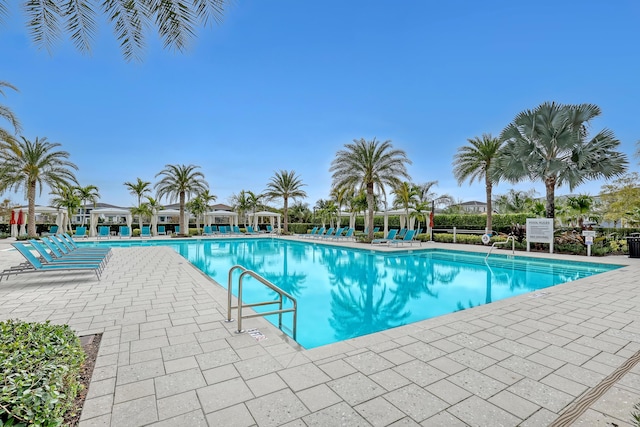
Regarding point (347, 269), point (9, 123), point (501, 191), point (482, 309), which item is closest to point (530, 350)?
point (482, 309)

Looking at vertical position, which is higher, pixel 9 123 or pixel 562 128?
pixel 562 128

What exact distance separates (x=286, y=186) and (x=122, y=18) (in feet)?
82.9

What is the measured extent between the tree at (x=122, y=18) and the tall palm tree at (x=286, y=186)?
2499cm

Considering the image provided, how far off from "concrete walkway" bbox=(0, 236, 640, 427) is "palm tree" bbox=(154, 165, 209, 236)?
21.7 m

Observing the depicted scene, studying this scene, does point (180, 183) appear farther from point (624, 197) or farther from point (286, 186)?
point (624, 197)

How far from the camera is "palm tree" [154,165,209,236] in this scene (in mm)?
25500

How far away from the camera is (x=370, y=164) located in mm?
19172

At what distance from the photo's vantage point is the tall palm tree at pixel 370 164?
1909 cm

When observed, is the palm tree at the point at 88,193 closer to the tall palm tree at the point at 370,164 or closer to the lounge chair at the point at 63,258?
the tall palm tree at the point at 370,164

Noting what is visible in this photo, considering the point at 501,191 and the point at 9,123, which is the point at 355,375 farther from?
the point at 501,191

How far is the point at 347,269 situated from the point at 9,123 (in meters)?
11.9

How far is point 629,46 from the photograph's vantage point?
1132 cm

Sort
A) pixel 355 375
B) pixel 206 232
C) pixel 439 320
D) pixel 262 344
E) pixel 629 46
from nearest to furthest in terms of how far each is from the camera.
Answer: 1. pixel 355 375
2. pixel 262 344
3. pixel 439 320
4. pixel 629 46
5. pixel 206 232

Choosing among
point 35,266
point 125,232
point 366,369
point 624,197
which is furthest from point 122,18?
point 125,232
